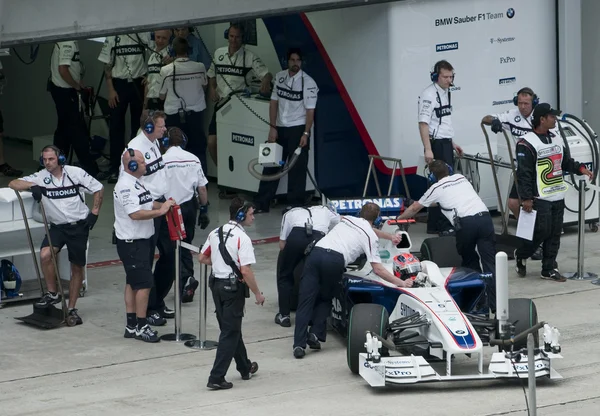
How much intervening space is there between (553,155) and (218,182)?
586cm

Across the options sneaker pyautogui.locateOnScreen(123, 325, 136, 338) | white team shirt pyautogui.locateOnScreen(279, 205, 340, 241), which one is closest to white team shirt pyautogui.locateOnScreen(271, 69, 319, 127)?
white team shirt pyautogui.locateOnScreen(279, 205, 340, 241)

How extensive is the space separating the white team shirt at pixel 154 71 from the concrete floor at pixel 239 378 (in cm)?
474

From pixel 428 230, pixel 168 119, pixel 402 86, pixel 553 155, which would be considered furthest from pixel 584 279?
pixel 168 119

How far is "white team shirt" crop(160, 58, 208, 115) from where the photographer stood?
1712 cm

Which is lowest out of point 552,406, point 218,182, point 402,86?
point 552,406

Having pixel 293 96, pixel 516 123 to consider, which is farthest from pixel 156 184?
pixel 516 123

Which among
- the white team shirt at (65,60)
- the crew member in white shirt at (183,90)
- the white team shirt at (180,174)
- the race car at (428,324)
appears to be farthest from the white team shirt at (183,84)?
the race car at (428,324)

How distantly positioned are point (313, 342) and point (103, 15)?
394 centimetres

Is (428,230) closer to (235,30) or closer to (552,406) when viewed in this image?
(235,30)

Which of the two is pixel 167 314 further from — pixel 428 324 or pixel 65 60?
pixel 65 60

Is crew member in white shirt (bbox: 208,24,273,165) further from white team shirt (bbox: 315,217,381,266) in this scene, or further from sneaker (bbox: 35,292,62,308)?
white team shirt (bbox: 315,217,381,266)

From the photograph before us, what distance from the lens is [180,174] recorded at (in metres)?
12.9

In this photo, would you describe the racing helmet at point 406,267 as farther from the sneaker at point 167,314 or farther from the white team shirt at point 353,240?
the sneaker at point 167,314

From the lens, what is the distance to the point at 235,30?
55.8ft
